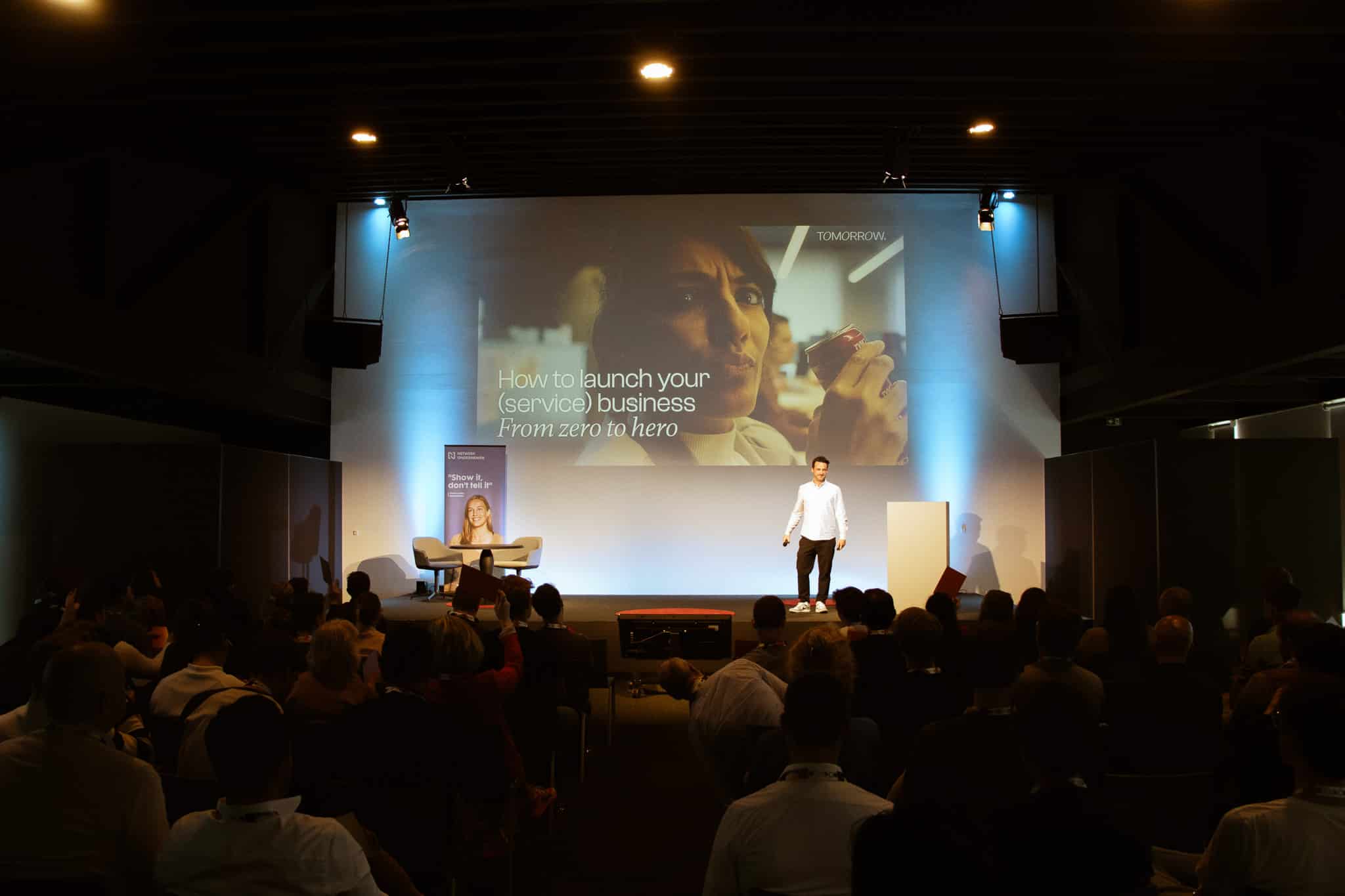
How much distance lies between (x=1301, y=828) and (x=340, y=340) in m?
10.5

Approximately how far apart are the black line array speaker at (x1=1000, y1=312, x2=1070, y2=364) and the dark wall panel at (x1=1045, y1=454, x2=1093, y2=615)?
1.10m

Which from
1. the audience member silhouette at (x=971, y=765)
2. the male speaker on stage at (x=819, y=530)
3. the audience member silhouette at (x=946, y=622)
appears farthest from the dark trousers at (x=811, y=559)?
the audience member silhouette at (x=971, y=765)

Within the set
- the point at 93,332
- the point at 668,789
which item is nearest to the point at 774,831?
the point at 668,789

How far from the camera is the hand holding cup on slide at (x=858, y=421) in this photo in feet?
37.0

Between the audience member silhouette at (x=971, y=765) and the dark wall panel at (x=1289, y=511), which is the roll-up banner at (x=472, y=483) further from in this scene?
the audience member silhouette at (x=971, y=765)

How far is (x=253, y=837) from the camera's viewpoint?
6.33 feet

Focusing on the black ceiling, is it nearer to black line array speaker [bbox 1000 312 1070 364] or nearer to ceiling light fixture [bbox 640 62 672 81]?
ceiling light fixture [bbox 640 62 672 81]

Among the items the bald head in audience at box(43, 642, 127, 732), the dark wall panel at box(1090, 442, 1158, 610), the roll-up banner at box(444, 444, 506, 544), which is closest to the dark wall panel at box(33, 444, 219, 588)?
the roll-up banner at box(444, 444, 506, 544)

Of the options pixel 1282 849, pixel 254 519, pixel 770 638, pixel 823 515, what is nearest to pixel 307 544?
pixel 254 519

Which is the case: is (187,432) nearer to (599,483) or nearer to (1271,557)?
(599,483)

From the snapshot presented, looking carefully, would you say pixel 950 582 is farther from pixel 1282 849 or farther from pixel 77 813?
pixel 77 813

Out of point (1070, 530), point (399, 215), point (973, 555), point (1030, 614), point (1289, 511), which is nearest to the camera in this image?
point (1030, 614)

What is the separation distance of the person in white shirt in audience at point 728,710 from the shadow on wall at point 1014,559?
8357 millimetres

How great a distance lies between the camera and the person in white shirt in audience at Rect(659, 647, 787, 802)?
138 inches
